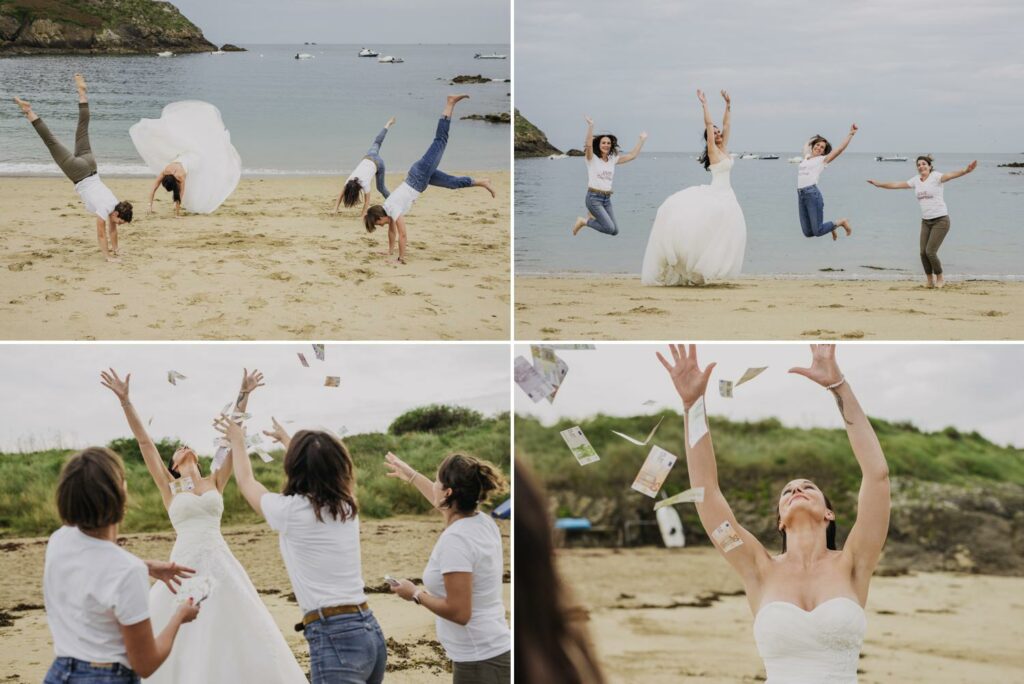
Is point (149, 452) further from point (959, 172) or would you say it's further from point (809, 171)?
point (959, 172)

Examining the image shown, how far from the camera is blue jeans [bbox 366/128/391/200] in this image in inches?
208

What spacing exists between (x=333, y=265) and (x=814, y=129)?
2.54 meters

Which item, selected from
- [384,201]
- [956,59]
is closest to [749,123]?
[956,59]

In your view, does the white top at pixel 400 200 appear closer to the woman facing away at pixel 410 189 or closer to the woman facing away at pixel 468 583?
the woman facing away at pixel 410 189

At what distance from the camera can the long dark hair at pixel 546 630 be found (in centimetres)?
149

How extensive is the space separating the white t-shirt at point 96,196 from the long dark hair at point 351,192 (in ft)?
3.61

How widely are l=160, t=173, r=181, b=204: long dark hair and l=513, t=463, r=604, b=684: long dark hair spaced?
417 centimetres

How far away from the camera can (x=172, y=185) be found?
17.6 feet

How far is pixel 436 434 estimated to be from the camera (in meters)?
5.16

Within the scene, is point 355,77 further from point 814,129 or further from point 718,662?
point 718,662

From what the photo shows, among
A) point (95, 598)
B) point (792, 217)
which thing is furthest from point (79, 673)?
point (792, 217)

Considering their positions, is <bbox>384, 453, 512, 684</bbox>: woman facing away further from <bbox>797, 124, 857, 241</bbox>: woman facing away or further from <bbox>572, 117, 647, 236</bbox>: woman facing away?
<bbox>797, 124, 857, 241</bbox>: woman facing away

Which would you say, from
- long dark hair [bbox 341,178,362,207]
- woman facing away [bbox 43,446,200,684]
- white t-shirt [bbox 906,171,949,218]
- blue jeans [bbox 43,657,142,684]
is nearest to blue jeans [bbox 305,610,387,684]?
woman facing away [bbox 43,446,200,684]

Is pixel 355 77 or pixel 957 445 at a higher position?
pixel 355 77
